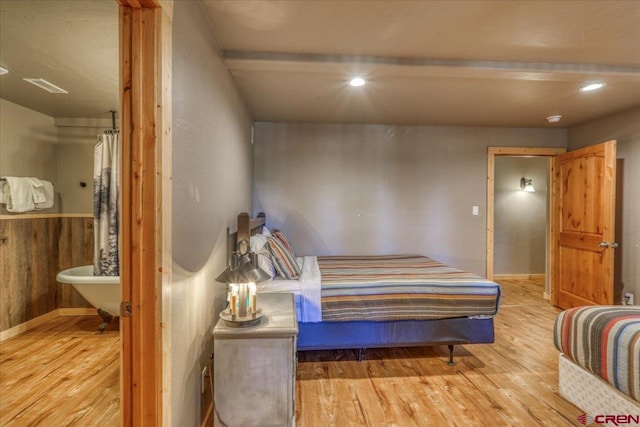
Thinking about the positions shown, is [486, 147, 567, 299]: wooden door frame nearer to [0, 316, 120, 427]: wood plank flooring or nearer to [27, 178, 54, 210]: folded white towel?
[0, 316, 120, 427]: wood plank flooring

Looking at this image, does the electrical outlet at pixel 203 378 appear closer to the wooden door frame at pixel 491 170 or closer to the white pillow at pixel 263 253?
the white pillow at pixel 263 253

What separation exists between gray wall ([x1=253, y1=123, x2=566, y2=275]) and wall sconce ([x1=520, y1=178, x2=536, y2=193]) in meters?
1.42

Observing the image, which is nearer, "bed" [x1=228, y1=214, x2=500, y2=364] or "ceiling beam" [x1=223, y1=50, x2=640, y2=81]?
"ceiling beam" [x1=223, y1=50, x2=640, y2=81]

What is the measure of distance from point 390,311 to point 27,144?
13.2 feet

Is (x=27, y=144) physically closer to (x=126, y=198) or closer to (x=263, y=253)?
(x=263, y=253)

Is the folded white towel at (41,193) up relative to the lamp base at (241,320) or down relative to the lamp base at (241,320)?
up

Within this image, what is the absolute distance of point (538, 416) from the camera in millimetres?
1972

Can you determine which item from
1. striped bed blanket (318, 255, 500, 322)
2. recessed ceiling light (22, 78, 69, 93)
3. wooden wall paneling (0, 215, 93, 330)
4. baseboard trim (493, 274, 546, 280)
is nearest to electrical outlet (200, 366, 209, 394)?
striped bed blanket (318, 255, 500, 322)

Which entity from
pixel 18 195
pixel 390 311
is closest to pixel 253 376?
pixel 390 311

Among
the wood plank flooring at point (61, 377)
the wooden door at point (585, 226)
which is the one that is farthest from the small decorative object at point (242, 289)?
the wooden door at point (585, 226)

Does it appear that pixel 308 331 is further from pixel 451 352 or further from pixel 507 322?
pixel 507 322

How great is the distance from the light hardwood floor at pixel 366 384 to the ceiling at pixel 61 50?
7.63 ft

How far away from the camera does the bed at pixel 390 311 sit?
2.45 meters

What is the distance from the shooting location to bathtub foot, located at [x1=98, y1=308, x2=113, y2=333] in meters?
3.21
